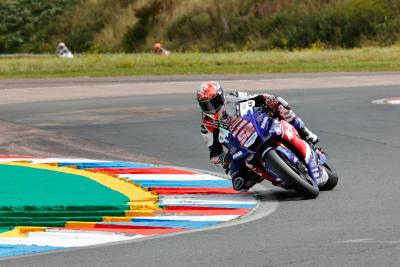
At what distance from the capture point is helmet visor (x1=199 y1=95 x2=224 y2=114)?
12.3m

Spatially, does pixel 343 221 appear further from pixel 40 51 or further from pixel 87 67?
pixel 40 51

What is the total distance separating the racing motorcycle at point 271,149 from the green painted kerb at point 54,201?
139 centimetres

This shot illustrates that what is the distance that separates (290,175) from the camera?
38.8 feet

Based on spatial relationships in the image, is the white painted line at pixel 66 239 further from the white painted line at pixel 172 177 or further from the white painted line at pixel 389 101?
the white painted line at pixel 389 101

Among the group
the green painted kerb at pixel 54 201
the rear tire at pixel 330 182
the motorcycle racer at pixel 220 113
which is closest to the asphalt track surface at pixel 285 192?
the rear tire at pixel 330 182

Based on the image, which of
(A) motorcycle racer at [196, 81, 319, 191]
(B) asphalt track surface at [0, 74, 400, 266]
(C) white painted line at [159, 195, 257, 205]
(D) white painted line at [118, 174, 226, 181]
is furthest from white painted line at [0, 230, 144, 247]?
(D) white painted line at [118, 174, 226, 181]

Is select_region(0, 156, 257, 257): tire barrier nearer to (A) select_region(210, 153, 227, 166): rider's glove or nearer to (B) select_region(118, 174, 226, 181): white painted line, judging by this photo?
(B) select_region(118, 174, 226, 181): white painted line

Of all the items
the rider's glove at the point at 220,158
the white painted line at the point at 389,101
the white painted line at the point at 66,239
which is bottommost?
the white painted line at the point at 66,239

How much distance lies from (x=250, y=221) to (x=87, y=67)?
33.1 m

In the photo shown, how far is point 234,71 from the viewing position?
128ft

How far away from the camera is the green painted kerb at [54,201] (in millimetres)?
10961

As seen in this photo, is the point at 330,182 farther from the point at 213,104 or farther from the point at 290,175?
the point at 213,104

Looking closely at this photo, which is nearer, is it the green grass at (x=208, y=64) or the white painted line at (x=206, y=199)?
the white painted line at (x=206, y=199)

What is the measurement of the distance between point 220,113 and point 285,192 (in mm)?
1182
